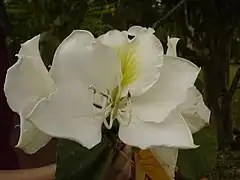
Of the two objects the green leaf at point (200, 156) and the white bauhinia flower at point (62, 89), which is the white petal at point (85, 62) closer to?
the white bauhinia flower at point (62, 89)

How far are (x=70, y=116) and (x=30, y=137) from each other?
3cm

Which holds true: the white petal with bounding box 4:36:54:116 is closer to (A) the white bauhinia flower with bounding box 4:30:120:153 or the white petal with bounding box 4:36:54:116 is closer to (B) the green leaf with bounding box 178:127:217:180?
(A) the white bauhinia flower with bounding box 4:30:120:153

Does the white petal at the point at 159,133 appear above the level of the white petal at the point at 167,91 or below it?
below

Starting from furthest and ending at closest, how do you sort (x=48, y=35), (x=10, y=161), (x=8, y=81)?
(x=10, y=161) < (x=48, y=35) < (x=8, y=81)

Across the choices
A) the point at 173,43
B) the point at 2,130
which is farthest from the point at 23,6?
the point at 173,43

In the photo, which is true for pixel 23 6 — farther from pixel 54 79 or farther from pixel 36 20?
pixel 54 79

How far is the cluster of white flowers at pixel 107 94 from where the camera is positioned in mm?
303

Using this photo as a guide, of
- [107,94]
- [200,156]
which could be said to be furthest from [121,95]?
[200,156]

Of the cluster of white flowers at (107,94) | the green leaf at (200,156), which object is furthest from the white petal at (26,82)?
the green leaf at (200,156)

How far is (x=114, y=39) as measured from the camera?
0.33m

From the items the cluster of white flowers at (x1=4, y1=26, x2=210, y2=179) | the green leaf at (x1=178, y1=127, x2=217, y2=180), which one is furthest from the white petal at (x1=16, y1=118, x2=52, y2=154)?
the green leaf at (x1=178, y1=127, x2=217, y2=180)

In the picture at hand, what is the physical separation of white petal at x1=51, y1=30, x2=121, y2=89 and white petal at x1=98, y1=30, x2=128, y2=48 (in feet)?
0.03

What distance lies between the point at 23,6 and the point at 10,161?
0.17 m

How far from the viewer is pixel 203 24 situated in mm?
568
